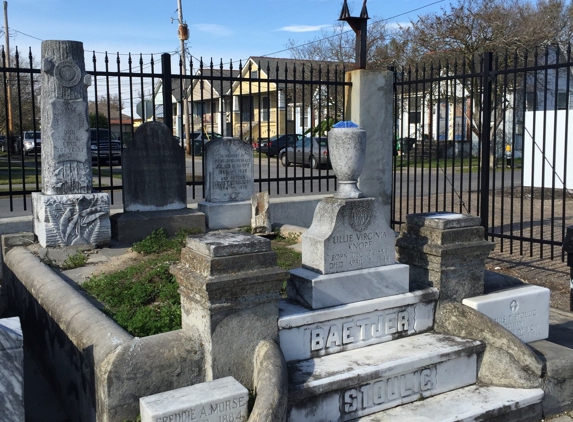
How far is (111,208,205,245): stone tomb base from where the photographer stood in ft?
24.7

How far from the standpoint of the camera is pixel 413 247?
17.2 ft

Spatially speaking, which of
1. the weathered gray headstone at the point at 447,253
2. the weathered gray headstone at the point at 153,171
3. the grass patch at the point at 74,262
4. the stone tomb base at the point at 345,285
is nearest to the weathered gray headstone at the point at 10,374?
the stone tomb base at the point at 345,285

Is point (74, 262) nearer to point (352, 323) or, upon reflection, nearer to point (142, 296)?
point (142, 296)

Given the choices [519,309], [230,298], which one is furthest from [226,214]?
[230,298]

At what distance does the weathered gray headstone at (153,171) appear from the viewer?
7926 mm

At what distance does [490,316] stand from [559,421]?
96 cm

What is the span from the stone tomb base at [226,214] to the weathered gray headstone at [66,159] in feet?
5.33

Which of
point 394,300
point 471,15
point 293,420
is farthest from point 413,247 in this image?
point 471,15

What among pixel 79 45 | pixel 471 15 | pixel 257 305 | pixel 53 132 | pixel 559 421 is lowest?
pixel 559 421

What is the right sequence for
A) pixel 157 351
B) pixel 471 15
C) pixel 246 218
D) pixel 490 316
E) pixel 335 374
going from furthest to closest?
1. pixel 471 15
2. pixel 246 218
3. pixel 490 316
4. pixel 335 374
5. pixel 157 351

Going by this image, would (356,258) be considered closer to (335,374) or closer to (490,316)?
(335,374)

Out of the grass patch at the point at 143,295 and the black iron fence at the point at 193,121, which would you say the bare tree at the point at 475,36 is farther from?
the grass patch at the point at 143,295

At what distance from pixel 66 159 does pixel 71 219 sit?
72cm

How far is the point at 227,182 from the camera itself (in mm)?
8758
